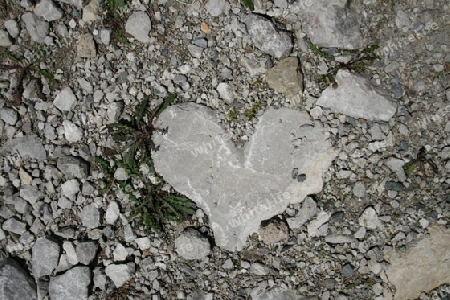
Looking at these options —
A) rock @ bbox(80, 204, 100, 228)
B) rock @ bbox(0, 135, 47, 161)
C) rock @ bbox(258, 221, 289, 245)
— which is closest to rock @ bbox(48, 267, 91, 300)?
rock @ bbox(80, 204, 100, 228)

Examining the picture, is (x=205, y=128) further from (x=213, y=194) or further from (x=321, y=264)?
(x=321, y=264)

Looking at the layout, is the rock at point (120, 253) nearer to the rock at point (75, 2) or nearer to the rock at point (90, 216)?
the rock at point (90, 216)

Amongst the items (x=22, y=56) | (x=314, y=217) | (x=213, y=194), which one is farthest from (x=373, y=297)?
(x=22, y=56)

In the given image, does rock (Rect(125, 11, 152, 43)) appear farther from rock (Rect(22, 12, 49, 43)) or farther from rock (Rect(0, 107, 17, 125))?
rock (Rect(0, 107, 17, 125))

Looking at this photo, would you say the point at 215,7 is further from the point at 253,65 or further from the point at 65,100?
the point at 65,100

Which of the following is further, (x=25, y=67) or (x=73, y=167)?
(x=25, y=67)

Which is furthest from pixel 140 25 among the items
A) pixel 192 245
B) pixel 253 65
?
pixel 192 245
